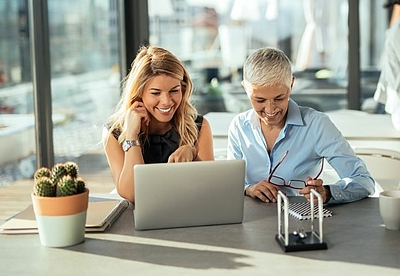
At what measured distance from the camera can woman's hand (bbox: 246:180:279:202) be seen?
7.37ft

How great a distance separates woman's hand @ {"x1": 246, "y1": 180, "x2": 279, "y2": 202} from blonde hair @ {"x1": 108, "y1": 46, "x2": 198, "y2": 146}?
356 mm

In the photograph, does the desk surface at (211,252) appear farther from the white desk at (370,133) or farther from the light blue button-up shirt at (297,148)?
the white desk at (370,133)

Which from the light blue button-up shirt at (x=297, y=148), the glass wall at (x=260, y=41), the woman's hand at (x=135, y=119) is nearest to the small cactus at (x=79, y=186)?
the woman's hand at (x=135, y=119)

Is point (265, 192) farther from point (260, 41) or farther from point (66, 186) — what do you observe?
point (260, 41)

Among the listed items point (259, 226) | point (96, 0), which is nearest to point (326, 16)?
point (96, 0)

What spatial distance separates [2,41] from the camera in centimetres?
411

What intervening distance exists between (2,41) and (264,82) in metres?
2.25

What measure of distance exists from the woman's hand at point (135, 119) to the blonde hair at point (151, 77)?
38mm

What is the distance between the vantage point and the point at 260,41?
614 centimetres

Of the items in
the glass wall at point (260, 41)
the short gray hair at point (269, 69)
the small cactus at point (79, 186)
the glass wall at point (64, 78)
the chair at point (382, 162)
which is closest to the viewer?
the small cactus at point (79, 186)

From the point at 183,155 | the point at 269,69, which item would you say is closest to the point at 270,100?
the point at 269,69

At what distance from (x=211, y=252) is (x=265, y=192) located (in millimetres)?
586

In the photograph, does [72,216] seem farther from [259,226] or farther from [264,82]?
[264,82]

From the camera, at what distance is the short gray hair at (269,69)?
2385 millimetres
